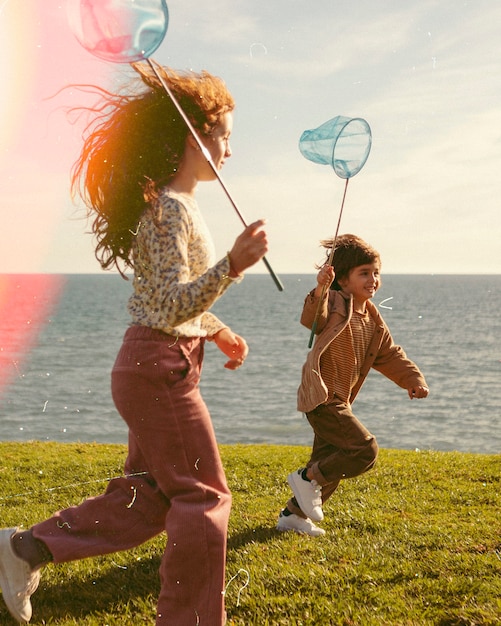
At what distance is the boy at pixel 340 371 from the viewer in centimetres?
A: 448

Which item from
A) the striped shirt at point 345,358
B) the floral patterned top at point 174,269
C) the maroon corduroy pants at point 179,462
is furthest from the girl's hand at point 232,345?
the striped shirt at point 345,358

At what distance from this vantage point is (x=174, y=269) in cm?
287

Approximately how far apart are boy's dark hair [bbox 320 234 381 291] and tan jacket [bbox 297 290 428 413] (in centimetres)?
21

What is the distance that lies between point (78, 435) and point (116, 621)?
62.3ft

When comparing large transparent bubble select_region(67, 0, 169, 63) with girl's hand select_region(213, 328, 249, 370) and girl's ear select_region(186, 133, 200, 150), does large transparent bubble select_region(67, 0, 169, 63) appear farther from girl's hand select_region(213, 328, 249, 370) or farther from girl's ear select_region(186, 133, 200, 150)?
girl's hand select_region(213, 328, 249, 370)

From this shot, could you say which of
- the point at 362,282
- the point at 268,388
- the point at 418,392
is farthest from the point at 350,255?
the point at 268,388

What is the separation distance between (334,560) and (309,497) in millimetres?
481

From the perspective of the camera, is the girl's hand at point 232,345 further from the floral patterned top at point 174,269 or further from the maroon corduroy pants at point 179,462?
the maroon corduroy pants at point 179,462

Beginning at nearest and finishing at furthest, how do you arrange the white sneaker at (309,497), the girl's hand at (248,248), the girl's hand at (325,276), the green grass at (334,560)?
the girl's hand at (248,248) → the green grass at (334,560) → the girl's hand at (325,276) → the white sneaker at (309,497)

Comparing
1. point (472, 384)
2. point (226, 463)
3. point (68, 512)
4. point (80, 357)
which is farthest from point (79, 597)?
point (80, 357)

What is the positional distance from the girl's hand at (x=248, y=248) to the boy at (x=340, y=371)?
1.51 m

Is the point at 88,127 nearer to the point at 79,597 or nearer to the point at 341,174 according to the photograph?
the point at 341,174

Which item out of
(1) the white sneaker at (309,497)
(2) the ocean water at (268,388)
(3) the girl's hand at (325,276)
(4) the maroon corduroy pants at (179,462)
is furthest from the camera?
(2) the ocean water at (268,388)

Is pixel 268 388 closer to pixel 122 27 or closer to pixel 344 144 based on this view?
pixel 344 144
